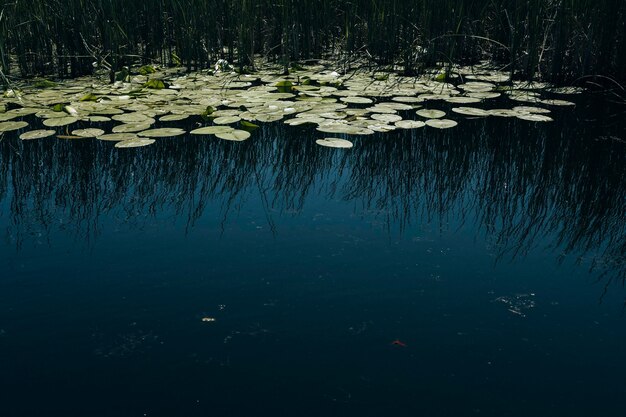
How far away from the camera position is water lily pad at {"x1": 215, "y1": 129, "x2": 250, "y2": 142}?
11.3ft

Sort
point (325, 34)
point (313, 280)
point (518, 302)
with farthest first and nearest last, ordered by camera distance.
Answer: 1. point (325, 34)
2. point (313, 280)
3. point (518, 302)

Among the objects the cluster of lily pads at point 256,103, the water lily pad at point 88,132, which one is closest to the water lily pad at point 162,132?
the cluster of lily pads at point 256,103

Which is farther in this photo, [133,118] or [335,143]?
[133,118]

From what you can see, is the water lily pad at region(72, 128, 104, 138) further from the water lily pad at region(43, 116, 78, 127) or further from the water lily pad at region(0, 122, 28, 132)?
the water lily pad at region(0, 122, 28, 132)

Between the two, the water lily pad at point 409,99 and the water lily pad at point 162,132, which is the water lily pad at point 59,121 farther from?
the water lily pad at point 409,99

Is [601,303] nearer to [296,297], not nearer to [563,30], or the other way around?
[296,297]

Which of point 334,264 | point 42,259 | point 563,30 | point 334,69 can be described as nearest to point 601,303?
point 334,264

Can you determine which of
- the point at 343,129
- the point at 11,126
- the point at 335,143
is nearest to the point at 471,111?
the point at 343,129

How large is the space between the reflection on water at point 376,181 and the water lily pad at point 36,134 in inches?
1.7

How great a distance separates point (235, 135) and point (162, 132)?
1.29 feet

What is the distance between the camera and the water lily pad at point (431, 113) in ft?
12.7

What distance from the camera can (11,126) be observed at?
371 centimetres

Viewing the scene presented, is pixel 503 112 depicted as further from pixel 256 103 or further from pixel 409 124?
pixel 256 103

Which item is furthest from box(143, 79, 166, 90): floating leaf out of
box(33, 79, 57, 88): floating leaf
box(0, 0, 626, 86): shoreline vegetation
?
box(33, 79, 57, 88): floating leaf
